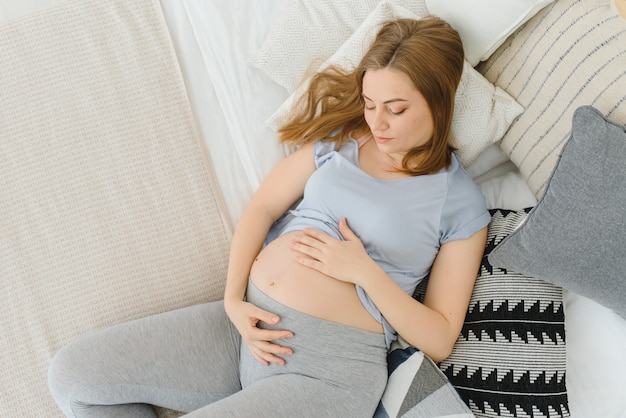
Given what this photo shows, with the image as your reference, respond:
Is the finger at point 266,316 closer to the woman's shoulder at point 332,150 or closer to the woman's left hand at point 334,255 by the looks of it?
the woman's left hand at point 334,255

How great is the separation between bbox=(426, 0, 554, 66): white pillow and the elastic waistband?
854 mm

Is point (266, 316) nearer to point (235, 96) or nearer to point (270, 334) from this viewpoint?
point (270, 334)

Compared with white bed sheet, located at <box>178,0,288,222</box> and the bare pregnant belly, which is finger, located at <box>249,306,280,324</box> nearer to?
the bare pregnant belly

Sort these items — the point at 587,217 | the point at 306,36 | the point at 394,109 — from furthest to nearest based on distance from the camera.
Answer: the point at 306,36 < the point at 394,109 < the point at 587,217

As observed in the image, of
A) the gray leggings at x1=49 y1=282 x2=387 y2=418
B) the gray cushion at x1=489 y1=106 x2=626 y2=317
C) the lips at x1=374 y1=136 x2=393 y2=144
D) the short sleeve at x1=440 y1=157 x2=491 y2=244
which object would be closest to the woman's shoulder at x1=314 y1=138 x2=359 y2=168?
the lips at x1=374 y1=136 x2=393 y2=144

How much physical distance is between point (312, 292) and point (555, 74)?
2.76 ft

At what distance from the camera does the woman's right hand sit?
143 cm

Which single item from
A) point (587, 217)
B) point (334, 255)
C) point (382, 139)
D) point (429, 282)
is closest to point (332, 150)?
point (382, 139)

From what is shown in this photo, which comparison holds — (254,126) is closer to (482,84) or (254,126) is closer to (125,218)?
(125,218)

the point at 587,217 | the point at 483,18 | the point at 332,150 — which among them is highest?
the point at 483,18

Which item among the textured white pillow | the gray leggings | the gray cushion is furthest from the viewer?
the textured white pillow

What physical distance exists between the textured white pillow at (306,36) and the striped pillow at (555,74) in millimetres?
442

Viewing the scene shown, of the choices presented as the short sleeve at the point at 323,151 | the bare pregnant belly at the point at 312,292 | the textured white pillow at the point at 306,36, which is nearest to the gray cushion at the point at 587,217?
the bare pregnant belly at the point at 312,292

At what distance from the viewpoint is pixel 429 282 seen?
60.8 inches
